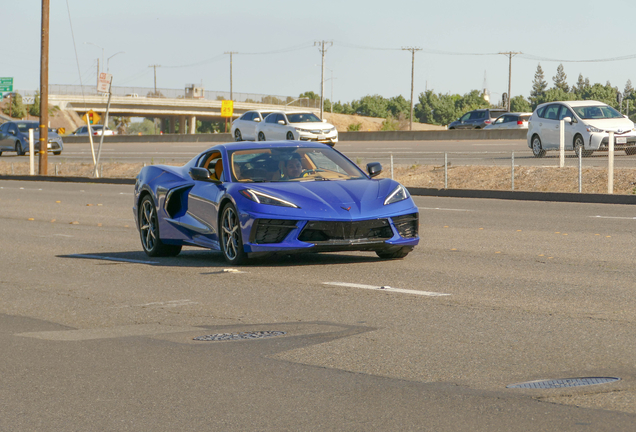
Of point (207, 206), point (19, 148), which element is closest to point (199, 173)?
point (207, 206)

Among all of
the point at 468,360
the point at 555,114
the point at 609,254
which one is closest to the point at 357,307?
the point at 468,360

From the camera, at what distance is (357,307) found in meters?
7.46

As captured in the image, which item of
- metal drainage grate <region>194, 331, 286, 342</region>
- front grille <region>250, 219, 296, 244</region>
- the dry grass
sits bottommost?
metal drainage grate <region>194, 331, 286, 342</region>

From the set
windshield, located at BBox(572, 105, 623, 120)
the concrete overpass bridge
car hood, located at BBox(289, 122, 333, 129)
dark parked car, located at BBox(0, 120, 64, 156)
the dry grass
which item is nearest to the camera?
the dry grass

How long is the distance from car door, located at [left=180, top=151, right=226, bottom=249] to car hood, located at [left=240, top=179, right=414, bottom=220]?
24.2 inches

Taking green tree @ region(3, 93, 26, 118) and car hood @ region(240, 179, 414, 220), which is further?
green tree @ region(3, 93, 26, 118)

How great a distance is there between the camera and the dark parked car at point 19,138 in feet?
159

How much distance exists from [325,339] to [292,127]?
31.0 meters

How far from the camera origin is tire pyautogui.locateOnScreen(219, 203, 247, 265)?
9.74 m

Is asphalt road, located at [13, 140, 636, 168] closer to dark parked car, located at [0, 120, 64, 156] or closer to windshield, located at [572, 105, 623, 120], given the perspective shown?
dark parked car, located at [0, 120, 64, 156]

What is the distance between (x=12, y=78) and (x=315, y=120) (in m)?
55.8

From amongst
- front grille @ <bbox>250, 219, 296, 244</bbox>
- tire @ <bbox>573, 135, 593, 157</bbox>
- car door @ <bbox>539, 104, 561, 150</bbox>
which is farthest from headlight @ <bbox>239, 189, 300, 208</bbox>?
car door @ <bbox>539, 104, 561, 150</bbox>

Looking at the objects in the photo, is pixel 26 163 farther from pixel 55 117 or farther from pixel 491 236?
pixel 55 117

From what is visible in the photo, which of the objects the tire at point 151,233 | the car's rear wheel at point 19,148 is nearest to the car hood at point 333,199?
the tire at point 151,233
